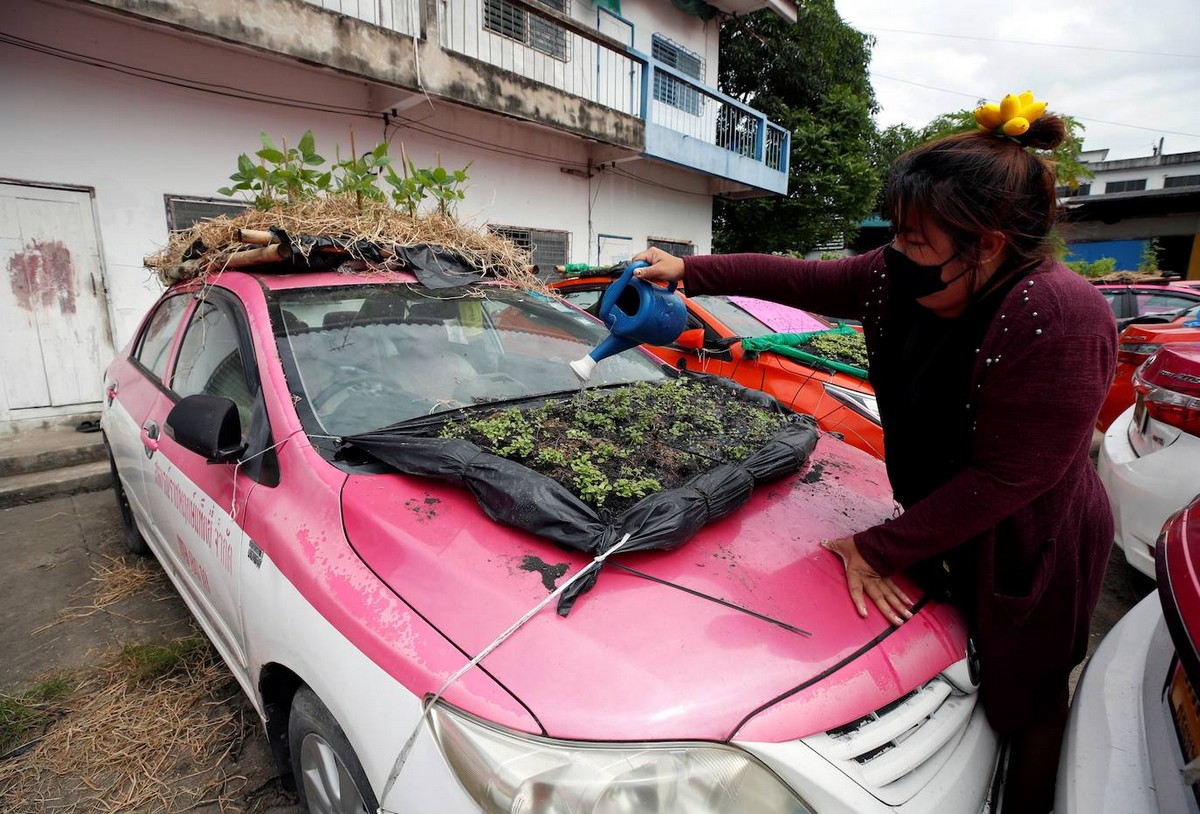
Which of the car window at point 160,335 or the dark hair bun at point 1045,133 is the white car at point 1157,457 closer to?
the dark hair bun at point 1045,133

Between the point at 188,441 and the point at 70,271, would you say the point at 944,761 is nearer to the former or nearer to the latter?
the point at 188,441

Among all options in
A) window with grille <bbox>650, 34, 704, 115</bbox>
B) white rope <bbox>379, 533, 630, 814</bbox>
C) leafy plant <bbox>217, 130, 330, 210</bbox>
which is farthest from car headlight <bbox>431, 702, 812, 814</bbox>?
window with grille <bbox>650, 34, 704, 115</bbox>

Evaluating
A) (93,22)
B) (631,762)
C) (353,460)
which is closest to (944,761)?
(631,762)

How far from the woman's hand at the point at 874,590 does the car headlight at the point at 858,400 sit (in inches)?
88.9

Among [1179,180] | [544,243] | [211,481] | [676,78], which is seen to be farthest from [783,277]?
[1179,180]

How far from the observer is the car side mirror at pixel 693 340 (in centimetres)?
432

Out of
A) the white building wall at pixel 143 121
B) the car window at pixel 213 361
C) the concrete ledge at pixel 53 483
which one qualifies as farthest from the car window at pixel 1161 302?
the concrete ledge at pixel 53 483

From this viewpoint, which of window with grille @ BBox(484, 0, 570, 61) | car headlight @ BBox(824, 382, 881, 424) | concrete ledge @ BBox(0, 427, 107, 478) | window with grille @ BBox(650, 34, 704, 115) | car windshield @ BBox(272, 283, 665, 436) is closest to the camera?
car windshield @ BBox(272, 283, 665, 436)

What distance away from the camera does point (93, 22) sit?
4988 mm

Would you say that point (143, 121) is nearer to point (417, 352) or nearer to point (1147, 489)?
point (417, 352)

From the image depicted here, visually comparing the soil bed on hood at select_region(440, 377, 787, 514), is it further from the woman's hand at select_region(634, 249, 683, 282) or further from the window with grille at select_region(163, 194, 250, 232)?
the window with grille at select_region(163, 194, 250, 232)

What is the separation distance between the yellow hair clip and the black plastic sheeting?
2.99ft

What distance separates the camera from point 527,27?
8.30 metres

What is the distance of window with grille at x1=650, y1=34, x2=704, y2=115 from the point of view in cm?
1034
